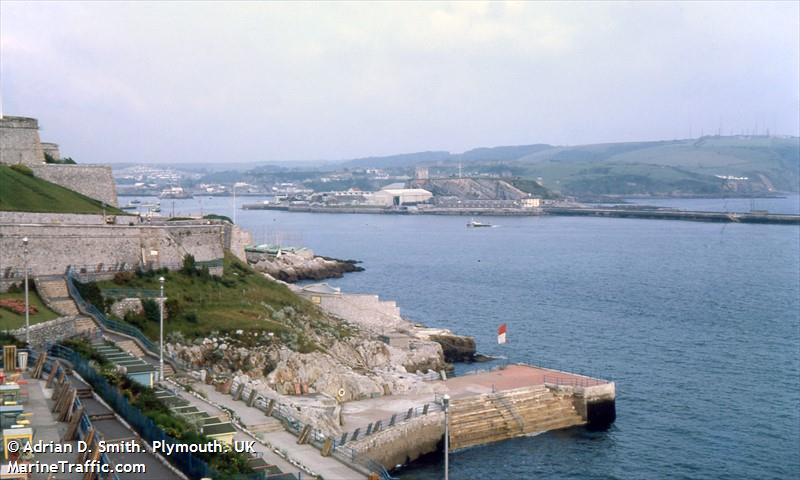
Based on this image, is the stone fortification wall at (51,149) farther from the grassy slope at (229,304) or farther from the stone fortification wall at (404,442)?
the stone fortification wall at (404,442)

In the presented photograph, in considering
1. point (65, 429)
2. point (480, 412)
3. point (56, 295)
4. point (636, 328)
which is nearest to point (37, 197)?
point (56, 295)

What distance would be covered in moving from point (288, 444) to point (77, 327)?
8.23 m

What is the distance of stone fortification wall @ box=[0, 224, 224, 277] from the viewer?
2622cm

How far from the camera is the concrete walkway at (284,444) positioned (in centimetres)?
1644

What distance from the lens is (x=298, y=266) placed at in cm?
7131

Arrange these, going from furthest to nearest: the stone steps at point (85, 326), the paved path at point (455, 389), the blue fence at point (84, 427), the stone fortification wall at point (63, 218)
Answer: the stone fortification wall at point (63, 218), the paved path at point (455, 389), the stone steps at point (85, 326), the blue fence at point (84, 427)

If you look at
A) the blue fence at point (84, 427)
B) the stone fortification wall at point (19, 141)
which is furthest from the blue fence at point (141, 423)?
the stone fortification wall at point (19, 141)

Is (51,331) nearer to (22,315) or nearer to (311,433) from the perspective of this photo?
(22,315)

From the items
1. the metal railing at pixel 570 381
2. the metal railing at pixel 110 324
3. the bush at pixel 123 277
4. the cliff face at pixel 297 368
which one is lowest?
the metal railing at pixel 570 381

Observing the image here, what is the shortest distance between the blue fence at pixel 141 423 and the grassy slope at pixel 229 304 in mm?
8446

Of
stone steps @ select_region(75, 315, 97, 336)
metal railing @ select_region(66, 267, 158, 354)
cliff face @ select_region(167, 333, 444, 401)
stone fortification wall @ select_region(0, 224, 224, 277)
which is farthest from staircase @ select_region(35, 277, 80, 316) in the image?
cliff face @ select_region(167, 333, 444, 401)

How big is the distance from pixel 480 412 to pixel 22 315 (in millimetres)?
14720

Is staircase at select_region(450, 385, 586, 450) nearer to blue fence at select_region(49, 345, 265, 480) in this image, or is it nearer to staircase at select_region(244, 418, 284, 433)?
staircase at select_region(244, 418, 284, 433)

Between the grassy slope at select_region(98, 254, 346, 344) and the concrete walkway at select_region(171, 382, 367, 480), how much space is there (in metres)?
4.97
